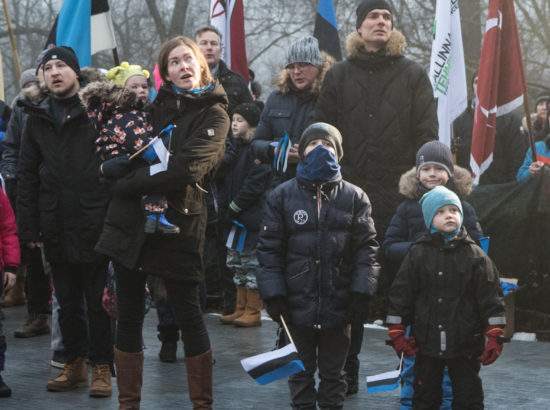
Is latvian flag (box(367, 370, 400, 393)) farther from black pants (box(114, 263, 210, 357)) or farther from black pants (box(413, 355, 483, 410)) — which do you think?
black pants (box(114, 263, 210, 357))

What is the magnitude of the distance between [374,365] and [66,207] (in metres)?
2.48

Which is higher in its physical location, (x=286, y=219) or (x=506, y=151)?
(x=506, y=151)

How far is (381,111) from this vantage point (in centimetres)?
595

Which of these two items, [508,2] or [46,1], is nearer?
[508,2]

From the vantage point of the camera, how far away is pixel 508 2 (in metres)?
8.05

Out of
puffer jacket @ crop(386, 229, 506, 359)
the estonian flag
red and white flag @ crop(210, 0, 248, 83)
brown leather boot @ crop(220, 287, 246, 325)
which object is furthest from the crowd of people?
red and white flag @ crop(210, 0, 248, 83)

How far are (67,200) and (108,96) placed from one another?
3.36ft

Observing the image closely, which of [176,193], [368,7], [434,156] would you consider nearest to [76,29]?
[368,7]

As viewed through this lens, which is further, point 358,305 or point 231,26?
point 231,26

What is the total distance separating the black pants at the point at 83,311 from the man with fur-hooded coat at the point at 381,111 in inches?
68.6

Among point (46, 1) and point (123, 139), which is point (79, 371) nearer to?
point (123, 139)

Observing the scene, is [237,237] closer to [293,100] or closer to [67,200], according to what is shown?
[293,100]

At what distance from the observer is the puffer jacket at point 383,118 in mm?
5949

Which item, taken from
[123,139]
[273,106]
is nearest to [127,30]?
[273,106]
